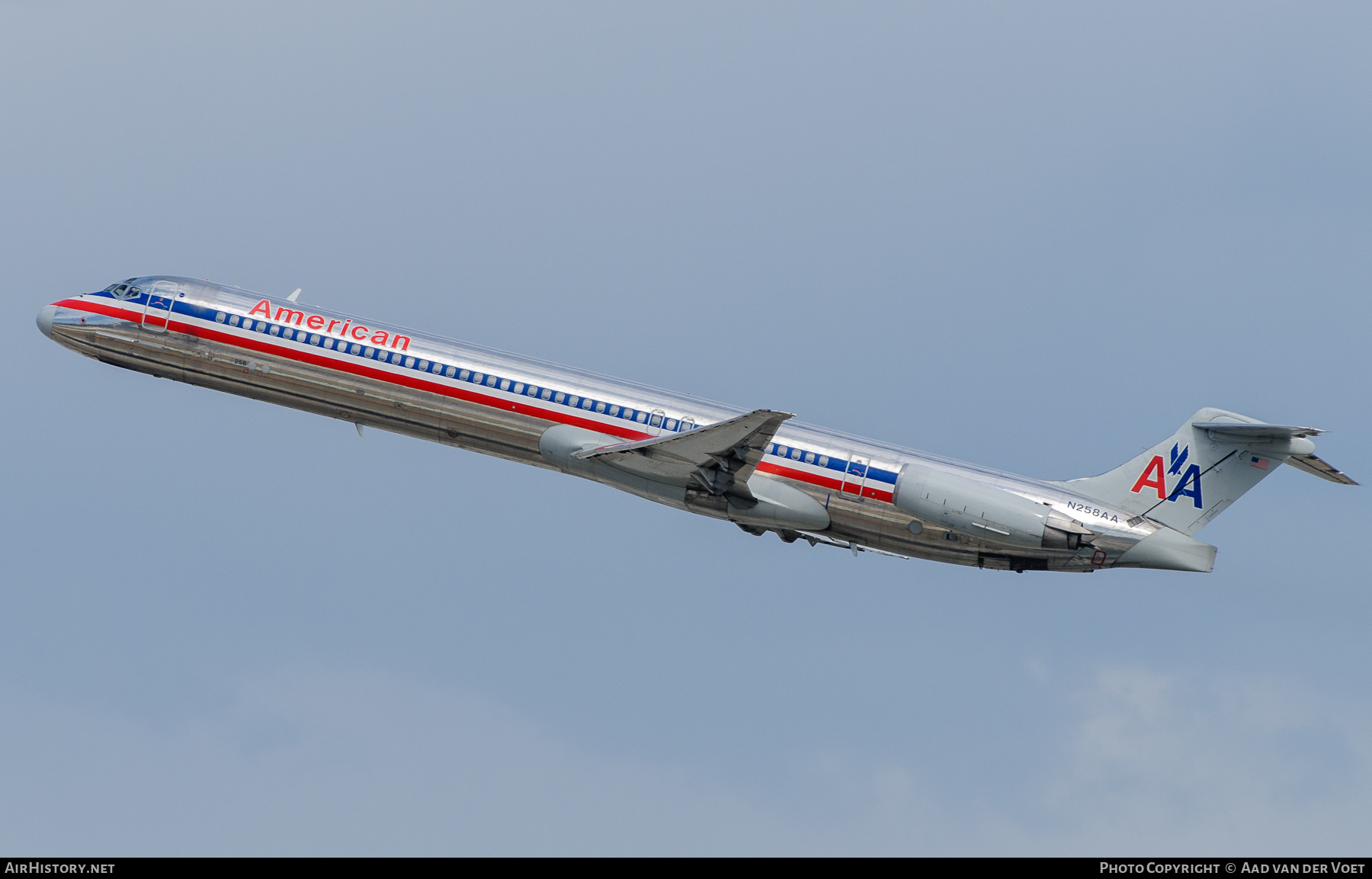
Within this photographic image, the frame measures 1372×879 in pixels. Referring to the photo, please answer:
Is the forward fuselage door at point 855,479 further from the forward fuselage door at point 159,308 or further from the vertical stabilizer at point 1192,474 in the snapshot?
the forward fuselage door at point 159,308

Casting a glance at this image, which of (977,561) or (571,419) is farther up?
(571,419)

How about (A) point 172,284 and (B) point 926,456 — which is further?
(A) point 172,284

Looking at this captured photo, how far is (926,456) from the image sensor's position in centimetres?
3803

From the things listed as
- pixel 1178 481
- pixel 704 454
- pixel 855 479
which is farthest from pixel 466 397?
pixel 1178 481

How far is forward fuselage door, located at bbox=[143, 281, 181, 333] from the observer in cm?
4075

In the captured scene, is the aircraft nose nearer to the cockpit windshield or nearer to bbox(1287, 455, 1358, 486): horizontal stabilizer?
the cockpit windshield

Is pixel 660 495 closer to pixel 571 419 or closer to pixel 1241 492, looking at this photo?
pixel 571 419

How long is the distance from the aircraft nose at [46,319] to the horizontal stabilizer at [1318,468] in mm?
32380

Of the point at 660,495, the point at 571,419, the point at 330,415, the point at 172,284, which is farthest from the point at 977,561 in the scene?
the point at 172,284

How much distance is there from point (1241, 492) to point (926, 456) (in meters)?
7.73

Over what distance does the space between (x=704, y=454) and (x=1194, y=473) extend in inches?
479

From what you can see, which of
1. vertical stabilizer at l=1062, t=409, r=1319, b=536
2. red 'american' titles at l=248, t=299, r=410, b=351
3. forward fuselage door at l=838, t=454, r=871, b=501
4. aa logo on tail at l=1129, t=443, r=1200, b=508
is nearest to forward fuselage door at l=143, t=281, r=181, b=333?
red 'american' titles at l=248, t=299, r=410, b=351

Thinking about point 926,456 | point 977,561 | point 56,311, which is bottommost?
point 977,561

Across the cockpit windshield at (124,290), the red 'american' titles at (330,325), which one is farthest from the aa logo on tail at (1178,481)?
the cockpit windshield at (124,290)
